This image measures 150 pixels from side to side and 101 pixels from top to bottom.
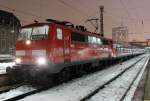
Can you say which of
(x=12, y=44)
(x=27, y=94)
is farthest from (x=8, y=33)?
(x=27, y=94)

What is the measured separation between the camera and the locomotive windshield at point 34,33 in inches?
547

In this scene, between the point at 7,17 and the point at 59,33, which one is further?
the point at 7,17

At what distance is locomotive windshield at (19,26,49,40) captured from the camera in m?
13.9

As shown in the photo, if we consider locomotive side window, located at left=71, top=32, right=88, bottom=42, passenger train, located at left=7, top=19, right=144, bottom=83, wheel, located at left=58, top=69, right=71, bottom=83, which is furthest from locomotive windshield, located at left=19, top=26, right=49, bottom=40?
locomotive side window, located at left=71, top=32, right=88, bottom=42

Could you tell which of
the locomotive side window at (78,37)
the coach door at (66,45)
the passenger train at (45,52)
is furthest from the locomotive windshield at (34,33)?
the locomotive side window at (78,37)

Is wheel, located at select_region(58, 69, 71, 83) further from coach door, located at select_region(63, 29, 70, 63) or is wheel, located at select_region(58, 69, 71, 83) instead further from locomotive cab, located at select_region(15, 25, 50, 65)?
locomotive cab, located at select_region(15, 25, 50, 65)

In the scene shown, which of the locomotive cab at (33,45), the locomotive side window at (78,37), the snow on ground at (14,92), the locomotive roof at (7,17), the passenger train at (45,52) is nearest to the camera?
the snow on ground at (14,92)

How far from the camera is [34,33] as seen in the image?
14227mm

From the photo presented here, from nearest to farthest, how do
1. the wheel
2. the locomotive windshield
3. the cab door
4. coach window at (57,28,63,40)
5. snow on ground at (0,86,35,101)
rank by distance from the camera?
1. snow on ground at (0,86,35,101)
2. the locomotive windshield
3. coach window at (57,28,63,40)
4. the wheel
5. the cab door

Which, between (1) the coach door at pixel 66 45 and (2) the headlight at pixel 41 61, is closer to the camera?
(2) the headlight at pixel 41 61

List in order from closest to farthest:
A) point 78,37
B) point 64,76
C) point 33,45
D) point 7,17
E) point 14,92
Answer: point 14,92 < point 33,45 < point 64,76 < point 78,37 < point 7,17

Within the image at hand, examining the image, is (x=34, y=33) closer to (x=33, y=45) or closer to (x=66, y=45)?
(x=33, y=45)

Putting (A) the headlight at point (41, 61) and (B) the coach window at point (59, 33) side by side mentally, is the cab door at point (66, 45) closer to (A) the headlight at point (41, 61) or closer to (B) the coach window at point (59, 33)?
(B) the coach window at point (59, 33)

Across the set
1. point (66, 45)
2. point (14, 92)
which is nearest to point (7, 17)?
point (66, 45)
